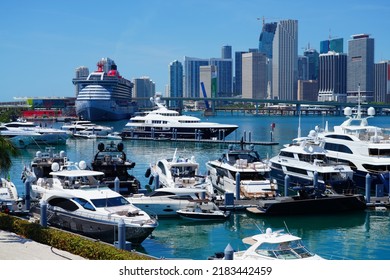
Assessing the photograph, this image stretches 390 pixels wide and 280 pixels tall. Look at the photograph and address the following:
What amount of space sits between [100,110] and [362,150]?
41.0 metres

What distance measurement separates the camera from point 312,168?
1606cm

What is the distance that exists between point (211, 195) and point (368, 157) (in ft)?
15.1

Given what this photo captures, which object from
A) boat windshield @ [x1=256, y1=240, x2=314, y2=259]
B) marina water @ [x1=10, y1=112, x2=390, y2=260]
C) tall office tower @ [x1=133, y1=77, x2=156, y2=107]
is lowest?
marina water @ [x1=10, y1=112, x2=390, y2=260]

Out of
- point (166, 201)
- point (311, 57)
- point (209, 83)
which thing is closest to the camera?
point (166, 201)

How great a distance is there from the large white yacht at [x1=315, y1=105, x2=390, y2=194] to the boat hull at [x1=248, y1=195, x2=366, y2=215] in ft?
6.36

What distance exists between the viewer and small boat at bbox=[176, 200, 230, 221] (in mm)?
12469

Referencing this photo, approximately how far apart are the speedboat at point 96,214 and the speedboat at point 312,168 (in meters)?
6.04

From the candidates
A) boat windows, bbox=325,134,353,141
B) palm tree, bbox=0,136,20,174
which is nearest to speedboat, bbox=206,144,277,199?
boat windows, bbox=325,134,353,141

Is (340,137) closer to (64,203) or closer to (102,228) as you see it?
(64,203)

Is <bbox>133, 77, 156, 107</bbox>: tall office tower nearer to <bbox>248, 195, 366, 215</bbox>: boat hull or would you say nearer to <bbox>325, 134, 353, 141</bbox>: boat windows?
<bbox>248, 195, 366, 215</bbox>: boat hull

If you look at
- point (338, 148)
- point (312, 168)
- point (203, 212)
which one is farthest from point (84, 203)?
point (338, 148)

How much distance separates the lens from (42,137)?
3372cm

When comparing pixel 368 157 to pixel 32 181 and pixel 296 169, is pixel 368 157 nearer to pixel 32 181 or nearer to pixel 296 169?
pixel 296 169
